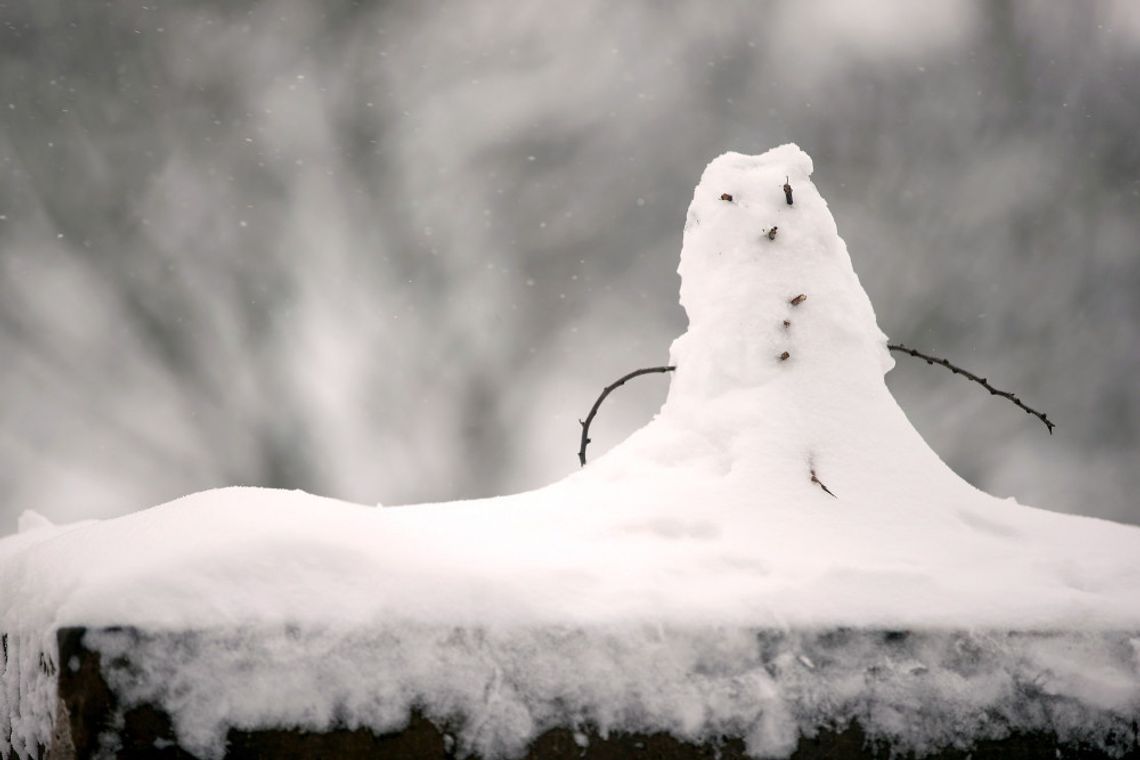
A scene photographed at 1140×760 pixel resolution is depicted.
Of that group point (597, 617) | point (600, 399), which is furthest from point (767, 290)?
point (597, 617)

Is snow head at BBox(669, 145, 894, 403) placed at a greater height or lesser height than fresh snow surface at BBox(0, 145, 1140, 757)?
greater

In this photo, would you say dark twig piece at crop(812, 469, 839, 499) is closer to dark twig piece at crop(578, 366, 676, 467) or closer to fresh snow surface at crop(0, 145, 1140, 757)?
fresh snow surface at crop(0, 145, 1140, 757)

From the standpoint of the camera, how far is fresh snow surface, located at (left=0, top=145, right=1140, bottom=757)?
4.18 feet

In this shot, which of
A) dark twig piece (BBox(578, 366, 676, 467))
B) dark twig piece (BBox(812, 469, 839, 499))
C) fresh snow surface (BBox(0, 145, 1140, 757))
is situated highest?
dark twig piece (BBox(578, 366, 676, 467))

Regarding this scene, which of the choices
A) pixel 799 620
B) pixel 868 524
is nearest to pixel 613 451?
pixel 868 524

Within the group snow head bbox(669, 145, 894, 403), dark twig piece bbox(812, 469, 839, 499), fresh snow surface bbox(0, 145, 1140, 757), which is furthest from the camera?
snow head bbox(669, 145, 894, 403)

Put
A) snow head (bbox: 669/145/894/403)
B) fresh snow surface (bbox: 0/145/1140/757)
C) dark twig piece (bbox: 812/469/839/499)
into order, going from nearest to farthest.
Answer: fresh snow surface (bbox: 0/145/1140/757)
dark twig piece (bbox: 812/469/839/499)
snow head (bbox: 669/145/894/403)

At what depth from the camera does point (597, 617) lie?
1352 mm

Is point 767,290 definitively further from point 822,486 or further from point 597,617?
point 597,617

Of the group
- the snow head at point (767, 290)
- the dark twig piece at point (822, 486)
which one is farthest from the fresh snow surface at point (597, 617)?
the snow head at point (767, 290)

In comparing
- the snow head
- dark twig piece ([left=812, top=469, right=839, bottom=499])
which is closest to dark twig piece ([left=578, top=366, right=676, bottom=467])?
the snow head

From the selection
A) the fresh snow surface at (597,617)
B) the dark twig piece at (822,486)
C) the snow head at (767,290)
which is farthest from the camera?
the snow head at (767,290)

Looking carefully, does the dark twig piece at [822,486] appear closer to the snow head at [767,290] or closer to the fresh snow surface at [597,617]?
the fresh snow surface at [597,617]

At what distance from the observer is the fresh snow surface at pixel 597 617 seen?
1275 millimetres
